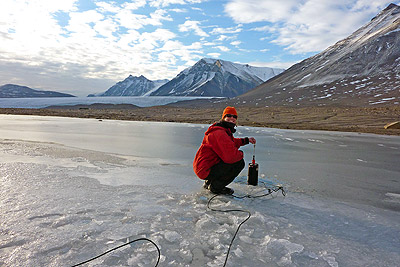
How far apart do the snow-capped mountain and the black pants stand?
52632 mm

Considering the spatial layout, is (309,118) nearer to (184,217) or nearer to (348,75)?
(184,217)

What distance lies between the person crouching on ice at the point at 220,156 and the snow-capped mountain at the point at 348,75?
5266cm

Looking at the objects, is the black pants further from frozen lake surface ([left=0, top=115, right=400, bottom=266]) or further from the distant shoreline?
the distant shoreline

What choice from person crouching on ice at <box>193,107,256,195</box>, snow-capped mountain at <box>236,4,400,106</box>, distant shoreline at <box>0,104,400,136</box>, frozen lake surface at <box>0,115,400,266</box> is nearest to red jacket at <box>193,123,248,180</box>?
person crouching on ice at <box>193,107,256,195</box>

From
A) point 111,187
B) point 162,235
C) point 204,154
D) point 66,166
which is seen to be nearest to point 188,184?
point 204,154

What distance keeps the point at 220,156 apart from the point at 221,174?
314 mm

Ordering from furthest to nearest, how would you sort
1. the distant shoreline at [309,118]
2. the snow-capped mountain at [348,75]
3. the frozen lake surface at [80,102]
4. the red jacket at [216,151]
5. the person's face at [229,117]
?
the frozen lake surface at [80,102]
the snow-capped mountain at [348,75]
the distant shoreline at [309,118]
the person's face at [229,117]
the red jacket at [216,151]

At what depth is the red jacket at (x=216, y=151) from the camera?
3.47 metres

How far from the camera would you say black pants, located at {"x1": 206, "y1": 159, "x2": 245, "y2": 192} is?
3664mm

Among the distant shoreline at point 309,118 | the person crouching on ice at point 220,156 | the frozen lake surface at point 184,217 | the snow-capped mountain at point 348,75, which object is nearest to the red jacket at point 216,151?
the person crouching on ice at point 220,156

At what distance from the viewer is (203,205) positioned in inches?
131

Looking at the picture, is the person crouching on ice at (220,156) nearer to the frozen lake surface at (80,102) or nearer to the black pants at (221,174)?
the black pants at (221,174)

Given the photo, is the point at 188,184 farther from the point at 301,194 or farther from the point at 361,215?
the point at 361,215

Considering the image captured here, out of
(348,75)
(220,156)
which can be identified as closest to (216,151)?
(220,156)
